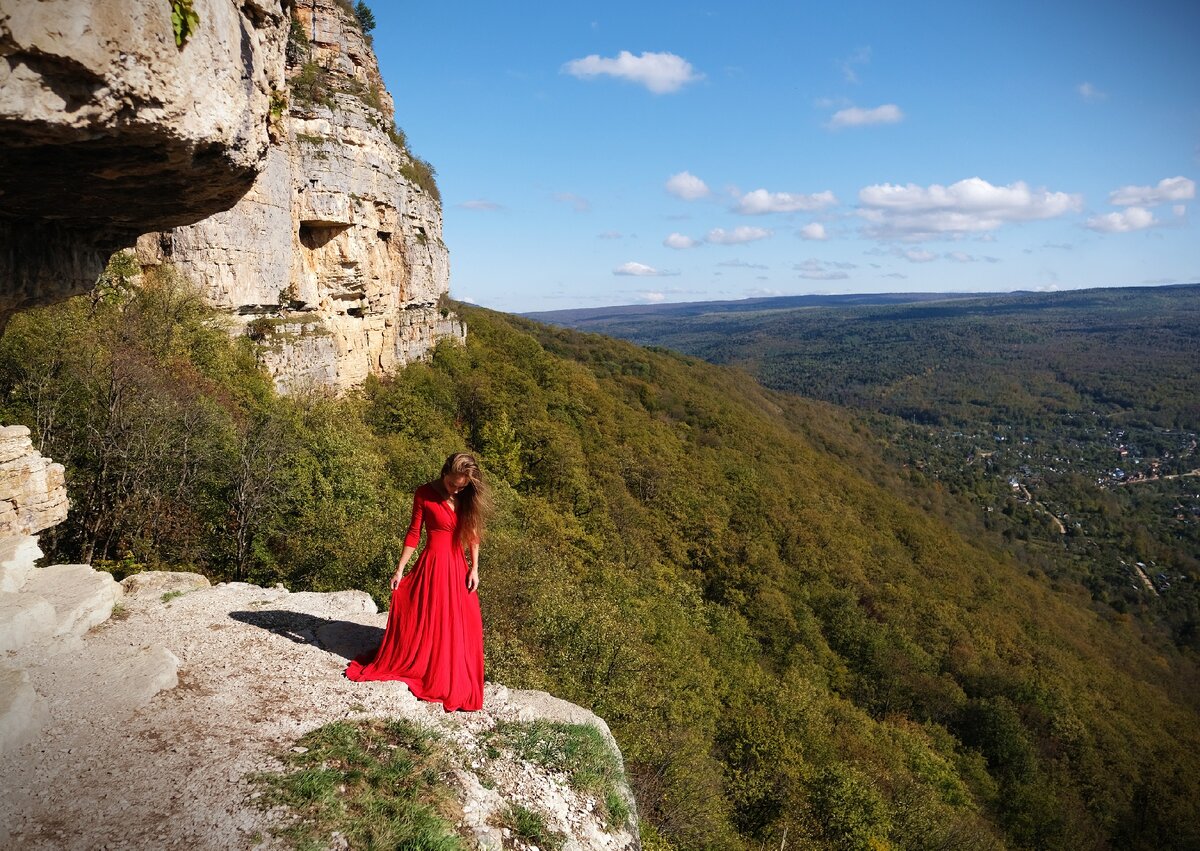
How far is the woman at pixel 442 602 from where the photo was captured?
674 cm

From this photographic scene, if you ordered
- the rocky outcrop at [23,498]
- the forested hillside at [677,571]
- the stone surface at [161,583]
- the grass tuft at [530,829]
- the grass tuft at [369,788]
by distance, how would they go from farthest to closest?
the forested hillside at [677,571] → the stone surface at [161,583] → the rocky outcrop at [23,498] → the grass tuft at [530,829] → the grass tuft at [369,788]

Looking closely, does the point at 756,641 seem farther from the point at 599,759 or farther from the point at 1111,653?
the point at 1111,653

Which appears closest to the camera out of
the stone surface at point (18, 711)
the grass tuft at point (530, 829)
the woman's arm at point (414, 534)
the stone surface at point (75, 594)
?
the stone surface at point (18, 711)

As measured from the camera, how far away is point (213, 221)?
65.4 feet

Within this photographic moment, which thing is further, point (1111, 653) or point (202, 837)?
point (1111, 653)

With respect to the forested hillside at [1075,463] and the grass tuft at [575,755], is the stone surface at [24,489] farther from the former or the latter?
the forested hillside at [1075,463]

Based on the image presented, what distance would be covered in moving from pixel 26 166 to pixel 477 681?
5.76 m

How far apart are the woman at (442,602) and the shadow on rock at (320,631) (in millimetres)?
885

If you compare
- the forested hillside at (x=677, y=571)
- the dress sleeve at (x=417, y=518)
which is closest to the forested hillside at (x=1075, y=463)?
the forested hillside at (x=677, y=571)

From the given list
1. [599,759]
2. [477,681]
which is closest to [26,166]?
[477,681]

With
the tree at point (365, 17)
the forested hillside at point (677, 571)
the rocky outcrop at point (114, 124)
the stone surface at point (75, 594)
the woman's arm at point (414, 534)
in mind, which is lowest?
the forested hillside at point (677, 571)

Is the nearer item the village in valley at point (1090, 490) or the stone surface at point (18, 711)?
the stone surface at point (18, 711)

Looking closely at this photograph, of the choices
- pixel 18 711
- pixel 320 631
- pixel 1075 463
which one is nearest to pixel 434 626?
pixel 320 631

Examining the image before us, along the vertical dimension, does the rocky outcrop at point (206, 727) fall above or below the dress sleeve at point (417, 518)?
below
